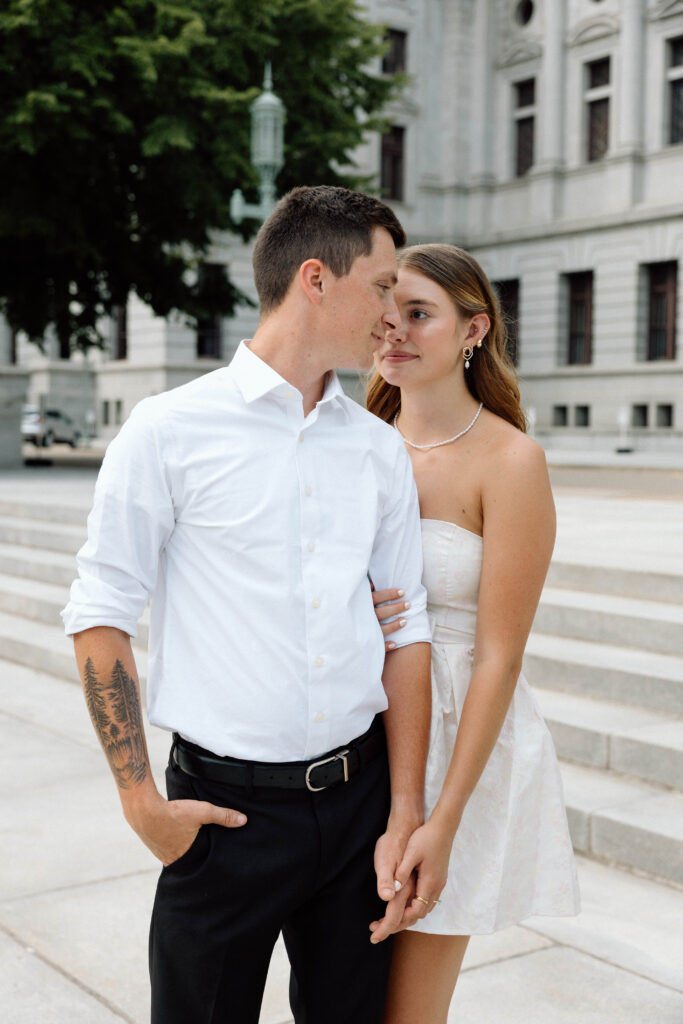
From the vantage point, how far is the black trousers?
1.97 meters

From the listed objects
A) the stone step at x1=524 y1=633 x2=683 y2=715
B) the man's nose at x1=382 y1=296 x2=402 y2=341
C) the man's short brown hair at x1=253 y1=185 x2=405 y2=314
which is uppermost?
the man's short brown hair at x1=253 y1=185 x2=405 y2=314

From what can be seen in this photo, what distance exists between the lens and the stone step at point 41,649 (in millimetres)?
7514

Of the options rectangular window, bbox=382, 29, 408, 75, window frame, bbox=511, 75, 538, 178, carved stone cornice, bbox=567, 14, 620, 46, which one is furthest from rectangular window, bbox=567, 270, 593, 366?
rectangular window, bbox=382, 29, 408, 75

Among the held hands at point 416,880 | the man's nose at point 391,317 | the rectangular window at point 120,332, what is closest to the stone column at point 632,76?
the rectangular window at point 120,332

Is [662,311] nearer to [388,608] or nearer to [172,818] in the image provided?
[388,608]

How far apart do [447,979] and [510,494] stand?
1.00 metres

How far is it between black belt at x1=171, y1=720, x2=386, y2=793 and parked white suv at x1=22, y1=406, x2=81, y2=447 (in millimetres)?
34189

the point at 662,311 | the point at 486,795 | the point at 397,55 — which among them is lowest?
the point at 486,795

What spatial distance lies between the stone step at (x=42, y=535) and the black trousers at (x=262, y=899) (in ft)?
24.7

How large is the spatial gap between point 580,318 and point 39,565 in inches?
1118

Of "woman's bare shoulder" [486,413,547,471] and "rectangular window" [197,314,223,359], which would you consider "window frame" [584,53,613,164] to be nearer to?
"rectangular window" [197,314,223,359]

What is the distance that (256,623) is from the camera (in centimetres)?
196

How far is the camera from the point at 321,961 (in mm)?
2102

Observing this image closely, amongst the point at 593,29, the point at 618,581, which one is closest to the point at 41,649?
the point at 618,581
